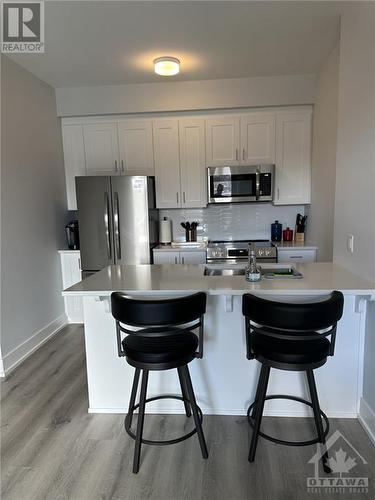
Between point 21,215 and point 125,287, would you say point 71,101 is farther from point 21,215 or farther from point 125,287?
point 125,287

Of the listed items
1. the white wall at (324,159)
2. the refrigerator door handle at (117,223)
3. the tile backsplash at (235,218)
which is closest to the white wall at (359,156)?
the white wall at (324,159)

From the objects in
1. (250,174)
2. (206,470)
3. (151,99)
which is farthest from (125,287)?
(151,99)

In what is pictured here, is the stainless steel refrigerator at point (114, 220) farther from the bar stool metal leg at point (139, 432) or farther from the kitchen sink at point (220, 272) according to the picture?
the bar stool metal leg at point (139, 432)

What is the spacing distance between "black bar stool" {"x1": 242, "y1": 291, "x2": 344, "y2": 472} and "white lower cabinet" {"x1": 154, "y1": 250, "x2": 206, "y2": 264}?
1911mm

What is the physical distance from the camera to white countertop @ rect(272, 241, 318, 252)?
3604mm

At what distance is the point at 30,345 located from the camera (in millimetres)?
3275

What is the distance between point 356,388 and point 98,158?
3458 mm

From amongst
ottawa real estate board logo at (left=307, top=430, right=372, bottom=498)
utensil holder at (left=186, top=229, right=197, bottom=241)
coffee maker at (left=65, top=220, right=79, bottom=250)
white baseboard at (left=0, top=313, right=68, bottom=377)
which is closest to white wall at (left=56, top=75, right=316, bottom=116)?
coffee maker at (left=65, top=220, right=79, bottom=250)

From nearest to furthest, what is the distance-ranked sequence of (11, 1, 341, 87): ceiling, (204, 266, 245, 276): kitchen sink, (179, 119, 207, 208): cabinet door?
(11, 1, 341, 87): ceiling < (204, 266, 245, 276): kitchen sink < (179, 119, 207, 208): cabinet door

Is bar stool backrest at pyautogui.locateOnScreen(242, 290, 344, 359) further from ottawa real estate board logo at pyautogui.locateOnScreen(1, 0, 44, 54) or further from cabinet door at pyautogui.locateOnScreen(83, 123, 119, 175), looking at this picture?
cabinet door at pyautogui.locateOnScreen(83, 123, 119, 175)

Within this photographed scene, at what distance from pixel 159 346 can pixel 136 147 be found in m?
2.80

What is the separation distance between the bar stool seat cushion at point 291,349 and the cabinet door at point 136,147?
271cm

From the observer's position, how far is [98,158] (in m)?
4.00

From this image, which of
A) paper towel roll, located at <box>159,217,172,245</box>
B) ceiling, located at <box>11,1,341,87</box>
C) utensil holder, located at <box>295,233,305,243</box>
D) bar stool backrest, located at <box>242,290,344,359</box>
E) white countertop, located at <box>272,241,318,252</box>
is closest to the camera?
bar stool backrest, located at <box>242,290,344,359</box>
